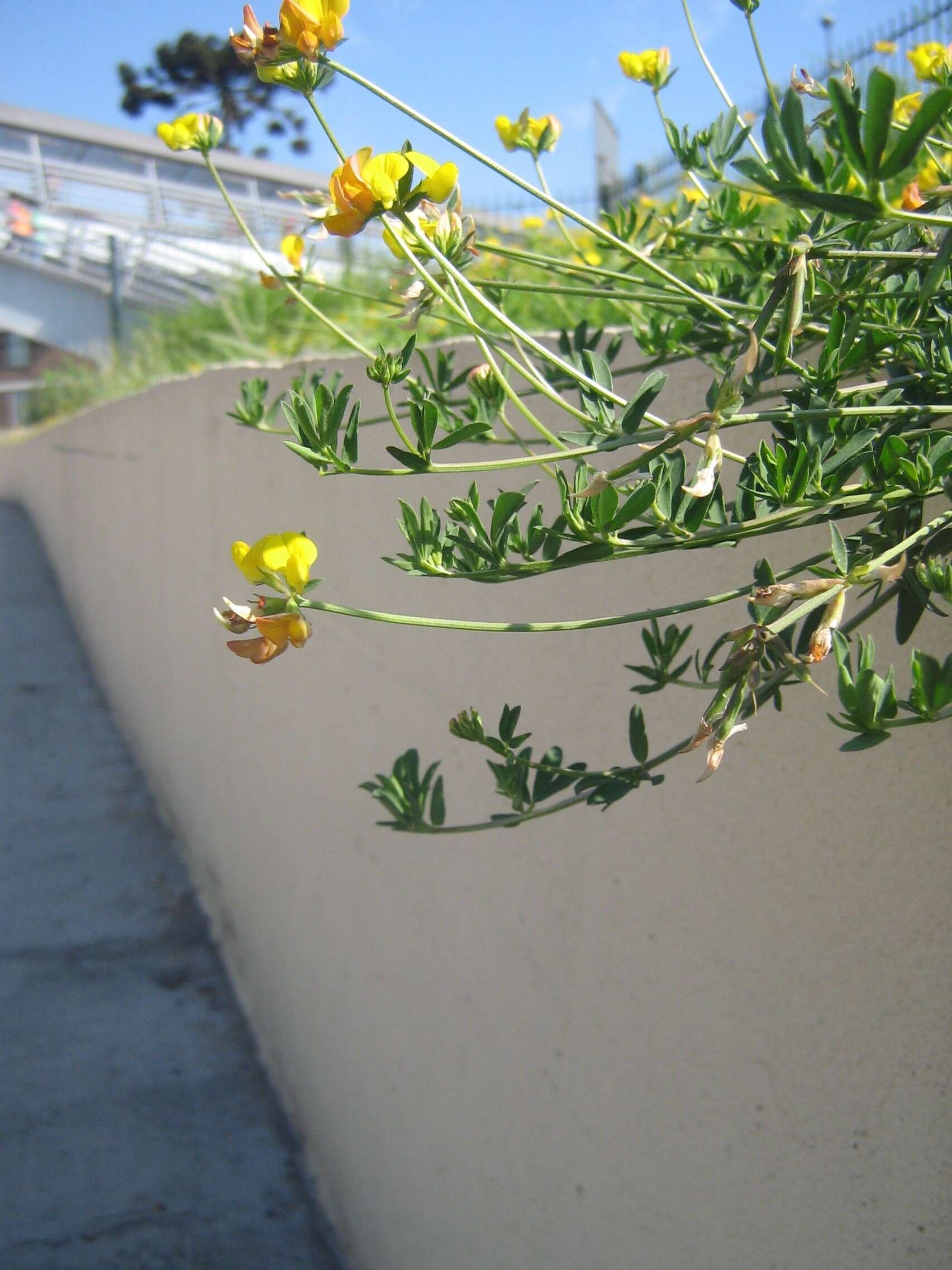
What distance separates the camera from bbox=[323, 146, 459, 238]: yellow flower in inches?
28.7

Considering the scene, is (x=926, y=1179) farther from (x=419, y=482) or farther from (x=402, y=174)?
(x=419, y=482)

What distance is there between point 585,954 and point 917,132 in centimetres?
116

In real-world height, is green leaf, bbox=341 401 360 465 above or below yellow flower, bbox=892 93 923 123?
below

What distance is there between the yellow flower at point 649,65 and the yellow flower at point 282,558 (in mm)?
792

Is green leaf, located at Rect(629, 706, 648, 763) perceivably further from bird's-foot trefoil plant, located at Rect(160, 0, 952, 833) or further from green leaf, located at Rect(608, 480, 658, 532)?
green leaf, located at Rect(608, 480, 658, 532)

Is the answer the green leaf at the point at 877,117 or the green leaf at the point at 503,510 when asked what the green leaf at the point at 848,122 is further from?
the green leaf at the point at 503,510

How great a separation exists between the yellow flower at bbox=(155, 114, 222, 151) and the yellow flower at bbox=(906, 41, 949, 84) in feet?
2.51

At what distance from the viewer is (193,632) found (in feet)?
12.6

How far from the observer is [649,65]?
49.9 inches

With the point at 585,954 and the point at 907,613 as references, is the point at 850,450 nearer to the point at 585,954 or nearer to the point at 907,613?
the point at 907,613

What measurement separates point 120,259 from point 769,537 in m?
9.22

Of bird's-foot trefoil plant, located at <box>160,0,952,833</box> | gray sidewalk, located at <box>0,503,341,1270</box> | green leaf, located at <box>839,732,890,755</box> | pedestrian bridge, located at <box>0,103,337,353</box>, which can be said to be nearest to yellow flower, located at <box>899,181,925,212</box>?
bird's-foot trefoil plant, located at <box>160,0,952,833</box>

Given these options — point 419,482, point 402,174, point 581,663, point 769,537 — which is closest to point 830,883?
point 769,537

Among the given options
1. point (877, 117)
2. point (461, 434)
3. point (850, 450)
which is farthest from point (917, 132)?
point (461, 434)
